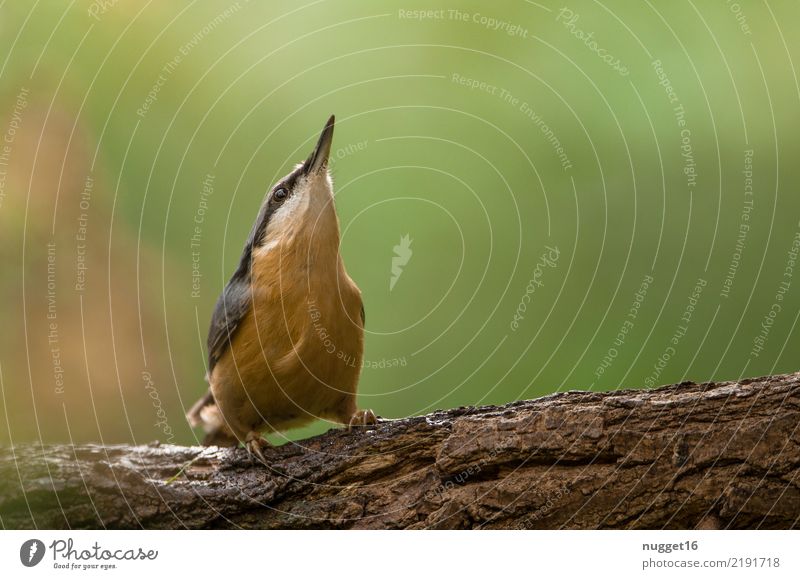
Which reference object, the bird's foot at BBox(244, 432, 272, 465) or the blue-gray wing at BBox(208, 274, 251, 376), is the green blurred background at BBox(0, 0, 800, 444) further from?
the bird's foot at BBox(244, 432, 272, 465)

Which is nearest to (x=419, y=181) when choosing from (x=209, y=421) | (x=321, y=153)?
(x=321, y=153)

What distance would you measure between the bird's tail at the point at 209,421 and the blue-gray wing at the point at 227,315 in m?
0.32

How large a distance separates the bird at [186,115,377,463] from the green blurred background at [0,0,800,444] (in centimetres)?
13

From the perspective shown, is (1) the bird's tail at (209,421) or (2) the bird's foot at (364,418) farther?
(1) the bird's tail at (209,421)

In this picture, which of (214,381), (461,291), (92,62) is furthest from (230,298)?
(92,62)

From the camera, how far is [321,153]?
353cm

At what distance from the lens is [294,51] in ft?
12.8

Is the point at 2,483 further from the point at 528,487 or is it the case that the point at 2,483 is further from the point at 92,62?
the point at 528,487

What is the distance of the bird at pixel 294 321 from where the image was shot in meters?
3.61

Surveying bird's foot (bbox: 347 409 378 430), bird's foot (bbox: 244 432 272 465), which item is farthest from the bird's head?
bird's foot (bbox: 244 432 272 465)

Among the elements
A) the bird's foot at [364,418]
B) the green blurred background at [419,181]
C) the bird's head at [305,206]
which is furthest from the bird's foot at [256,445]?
the bird's head at [305,206]

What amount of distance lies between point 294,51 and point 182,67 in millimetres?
594

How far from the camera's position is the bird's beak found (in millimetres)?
3479

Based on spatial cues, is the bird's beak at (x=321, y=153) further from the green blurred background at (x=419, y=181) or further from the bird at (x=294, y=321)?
the green blurred background at (x=419, y=181)
